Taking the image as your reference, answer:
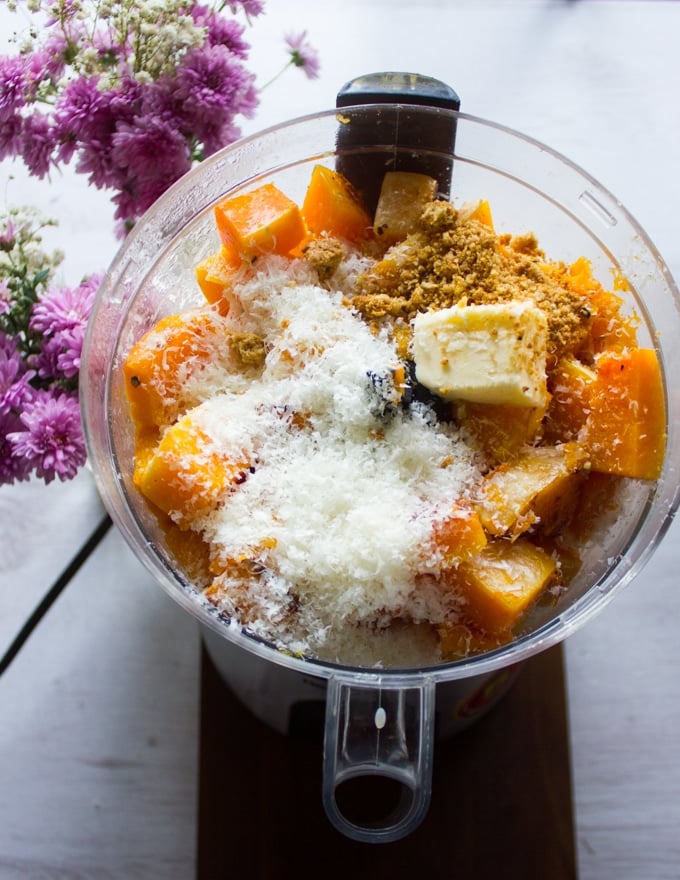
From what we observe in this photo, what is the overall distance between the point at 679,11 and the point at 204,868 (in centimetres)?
138

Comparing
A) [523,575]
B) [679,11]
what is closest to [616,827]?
[523,575]

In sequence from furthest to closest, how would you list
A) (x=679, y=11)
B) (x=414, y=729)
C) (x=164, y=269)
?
1. (x=679, y=11)
2. (x=164, y=269)
3. (x=414, y=729)

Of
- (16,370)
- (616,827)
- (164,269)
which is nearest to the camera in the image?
(16,370)

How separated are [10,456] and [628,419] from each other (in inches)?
22.6

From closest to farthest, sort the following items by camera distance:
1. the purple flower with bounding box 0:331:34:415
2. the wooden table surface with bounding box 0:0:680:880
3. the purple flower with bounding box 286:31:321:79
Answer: the purple flower with bounding box 0:331:34:415, the purple flower with bounding box 286:31:321:79, the wooden table surface with bounding box 0:0:680:880

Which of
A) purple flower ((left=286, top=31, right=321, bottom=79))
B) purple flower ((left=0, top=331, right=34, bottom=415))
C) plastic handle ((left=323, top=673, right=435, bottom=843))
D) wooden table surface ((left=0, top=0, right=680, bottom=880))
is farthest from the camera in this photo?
wooden table surface ((left=0, top=0, right=680, bottom=880))

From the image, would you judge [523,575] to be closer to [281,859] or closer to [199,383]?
[199,383]

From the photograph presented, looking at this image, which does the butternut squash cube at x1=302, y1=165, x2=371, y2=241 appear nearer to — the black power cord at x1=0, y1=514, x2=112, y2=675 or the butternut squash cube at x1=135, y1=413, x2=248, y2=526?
the butternut squash cube at x1=135, y1=413, x2=248, y2=526

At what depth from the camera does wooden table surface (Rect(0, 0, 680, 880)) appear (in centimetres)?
108

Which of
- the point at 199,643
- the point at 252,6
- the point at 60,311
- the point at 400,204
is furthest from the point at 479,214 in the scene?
the point at 199,643

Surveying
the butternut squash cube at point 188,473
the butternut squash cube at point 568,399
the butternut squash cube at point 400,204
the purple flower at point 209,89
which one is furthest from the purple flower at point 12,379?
the butternut squash cube at point 568,399

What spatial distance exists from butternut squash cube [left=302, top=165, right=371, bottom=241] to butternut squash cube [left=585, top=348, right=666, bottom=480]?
295 mm

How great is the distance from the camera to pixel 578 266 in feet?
2.86

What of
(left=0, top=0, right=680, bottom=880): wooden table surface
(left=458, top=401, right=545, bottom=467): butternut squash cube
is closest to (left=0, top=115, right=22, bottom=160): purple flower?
(left=0, top=0, right=680, bottom=880): wooden table surface
